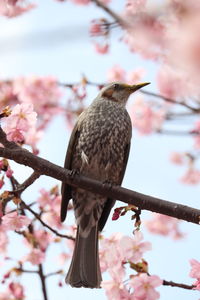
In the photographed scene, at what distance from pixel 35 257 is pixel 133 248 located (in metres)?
1.07

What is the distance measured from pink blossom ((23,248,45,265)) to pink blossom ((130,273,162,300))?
106 centimetres

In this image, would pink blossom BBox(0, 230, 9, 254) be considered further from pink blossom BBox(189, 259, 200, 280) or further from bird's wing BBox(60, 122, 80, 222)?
pink blossom BBox(189, 259, 200, 280)

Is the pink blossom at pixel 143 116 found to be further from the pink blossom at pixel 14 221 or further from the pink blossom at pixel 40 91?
the pink blossom at pixel 14 221

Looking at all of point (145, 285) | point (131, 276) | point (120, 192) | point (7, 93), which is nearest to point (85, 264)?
point (131, 276)

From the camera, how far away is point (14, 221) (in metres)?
2.95

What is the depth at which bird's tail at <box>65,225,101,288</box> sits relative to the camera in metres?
3.05

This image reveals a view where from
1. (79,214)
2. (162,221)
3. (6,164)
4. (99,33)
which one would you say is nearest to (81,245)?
(79,214)

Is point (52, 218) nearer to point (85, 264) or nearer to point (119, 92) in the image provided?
point (85, 264)

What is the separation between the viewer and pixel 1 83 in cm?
605

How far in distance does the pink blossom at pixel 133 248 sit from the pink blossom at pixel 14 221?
0.63 metres

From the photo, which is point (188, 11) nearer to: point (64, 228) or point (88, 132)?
point (88, 132)

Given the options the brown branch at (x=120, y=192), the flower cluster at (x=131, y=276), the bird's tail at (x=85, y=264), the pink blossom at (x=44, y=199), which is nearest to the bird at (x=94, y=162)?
the bird's tail at (x=85, y=264)

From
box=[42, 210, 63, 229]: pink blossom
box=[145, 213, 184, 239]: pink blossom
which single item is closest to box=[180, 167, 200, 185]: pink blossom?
box=[145, 213, 184, 239]: pink blossom

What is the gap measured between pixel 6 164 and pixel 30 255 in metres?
1.21
